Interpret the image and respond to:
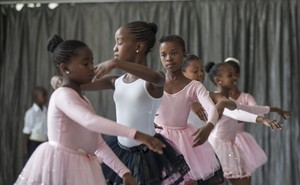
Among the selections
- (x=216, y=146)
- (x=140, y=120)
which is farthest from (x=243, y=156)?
(x=140, y=120)

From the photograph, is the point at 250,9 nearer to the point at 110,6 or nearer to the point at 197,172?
the point at 110,6

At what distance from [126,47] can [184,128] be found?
0.67m

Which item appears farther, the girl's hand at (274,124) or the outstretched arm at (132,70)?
the girl's hand at (274,124)

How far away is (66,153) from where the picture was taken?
2.15 meters

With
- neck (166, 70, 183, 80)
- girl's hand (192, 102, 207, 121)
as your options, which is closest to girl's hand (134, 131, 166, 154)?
neck (166, 70, 183, 80)

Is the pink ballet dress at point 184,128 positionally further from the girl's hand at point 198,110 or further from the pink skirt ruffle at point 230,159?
the pink skirt ruffle at point 230,159

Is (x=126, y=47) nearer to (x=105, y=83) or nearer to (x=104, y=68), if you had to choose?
(x=105, y=83)

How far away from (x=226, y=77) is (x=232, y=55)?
2368mm

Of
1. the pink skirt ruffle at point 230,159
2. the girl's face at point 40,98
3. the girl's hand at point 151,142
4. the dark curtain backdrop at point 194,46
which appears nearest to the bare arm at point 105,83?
the girl's hand at point 151,142

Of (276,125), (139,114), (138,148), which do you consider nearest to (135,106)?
(139,114)

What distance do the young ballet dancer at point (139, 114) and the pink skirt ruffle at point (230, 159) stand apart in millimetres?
1235

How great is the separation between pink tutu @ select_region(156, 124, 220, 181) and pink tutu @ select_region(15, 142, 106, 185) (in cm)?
83

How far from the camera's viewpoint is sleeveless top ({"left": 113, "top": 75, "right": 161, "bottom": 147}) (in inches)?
99.2

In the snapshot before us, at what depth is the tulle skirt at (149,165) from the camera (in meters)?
2.51
